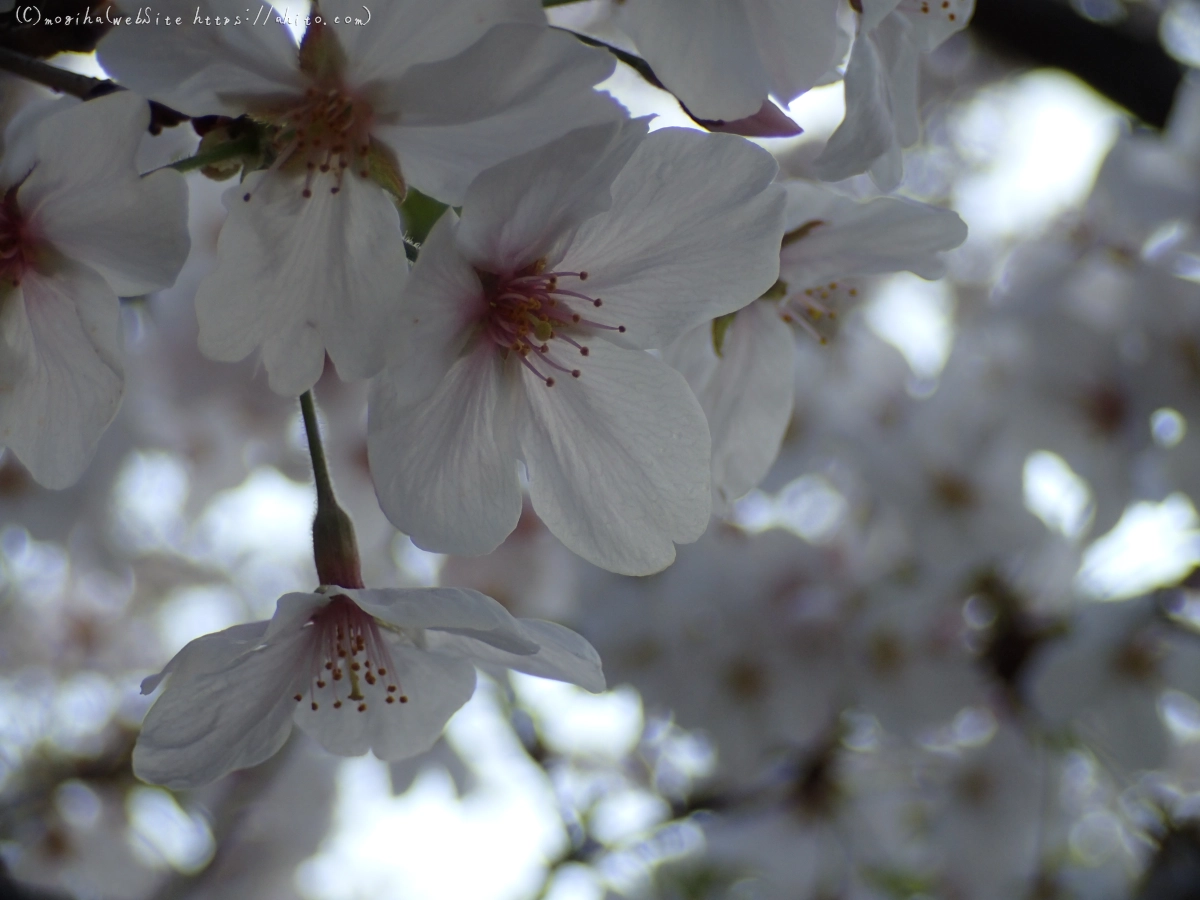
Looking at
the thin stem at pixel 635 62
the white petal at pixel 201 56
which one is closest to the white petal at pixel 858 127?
the thin stem at pixel 635 62

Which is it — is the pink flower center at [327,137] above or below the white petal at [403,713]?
above

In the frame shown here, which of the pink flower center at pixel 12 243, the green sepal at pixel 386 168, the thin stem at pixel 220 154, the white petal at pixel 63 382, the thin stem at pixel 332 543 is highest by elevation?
the thin stem at pixel 220 154

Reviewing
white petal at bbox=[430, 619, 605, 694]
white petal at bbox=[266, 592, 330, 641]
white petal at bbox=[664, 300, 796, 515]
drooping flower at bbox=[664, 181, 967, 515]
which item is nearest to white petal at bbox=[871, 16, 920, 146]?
drooping flower at bbox=[664, 181, 967, 515]

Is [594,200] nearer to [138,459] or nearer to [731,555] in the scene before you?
[731,555]

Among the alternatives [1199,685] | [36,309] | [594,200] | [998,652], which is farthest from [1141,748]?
[36,309]

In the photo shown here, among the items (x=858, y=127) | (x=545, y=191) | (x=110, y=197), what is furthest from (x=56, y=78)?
(x=858, y=127)

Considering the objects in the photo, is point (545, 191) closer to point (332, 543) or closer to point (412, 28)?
point (412, 28)

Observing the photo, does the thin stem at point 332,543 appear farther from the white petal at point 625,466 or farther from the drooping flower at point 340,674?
the white petal at point 625,466

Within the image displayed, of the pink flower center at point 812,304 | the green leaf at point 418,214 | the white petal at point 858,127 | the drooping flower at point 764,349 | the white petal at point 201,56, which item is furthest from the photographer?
the pink flower center at point 812,304
